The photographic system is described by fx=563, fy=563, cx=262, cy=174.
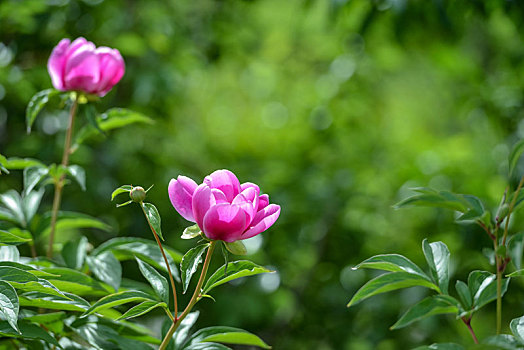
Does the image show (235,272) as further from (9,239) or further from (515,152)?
(515,152)

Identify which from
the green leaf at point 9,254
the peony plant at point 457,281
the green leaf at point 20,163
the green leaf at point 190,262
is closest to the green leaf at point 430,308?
the peony plant at point 457,281

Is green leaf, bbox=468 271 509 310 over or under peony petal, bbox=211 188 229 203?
under

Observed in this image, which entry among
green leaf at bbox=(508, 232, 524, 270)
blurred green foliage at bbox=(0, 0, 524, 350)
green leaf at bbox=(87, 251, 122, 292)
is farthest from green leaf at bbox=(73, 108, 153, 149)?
blurred green foliage at bbox=(0, 0, 524, 350)

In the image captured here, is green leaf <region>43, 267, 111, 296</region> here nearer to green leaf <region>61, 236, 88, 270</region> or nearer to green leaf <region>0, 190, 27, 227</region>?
green leaf <region>61, 236, 88, 270</region>

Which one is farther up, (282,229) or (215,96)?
(215,96)

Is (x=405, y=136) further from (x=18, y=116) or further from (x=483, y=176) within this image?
(x=18, y=116)

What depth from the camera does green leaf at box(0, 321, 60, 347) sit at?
60cm

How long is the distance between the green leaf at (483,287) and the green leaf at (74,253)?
0.57 meters

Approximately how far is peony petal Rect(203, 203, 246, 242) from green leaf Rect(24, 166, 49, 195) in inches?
13.7

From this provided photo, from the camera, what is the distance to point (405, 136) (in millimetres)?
2834

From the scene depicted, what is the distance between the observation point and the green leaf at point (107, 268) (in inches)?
30.2

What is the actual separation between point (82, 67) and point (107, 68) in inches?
1.8

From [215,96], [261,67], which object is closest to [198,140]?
[261,67]

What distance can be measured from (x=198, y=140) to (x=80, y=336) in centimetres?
220
